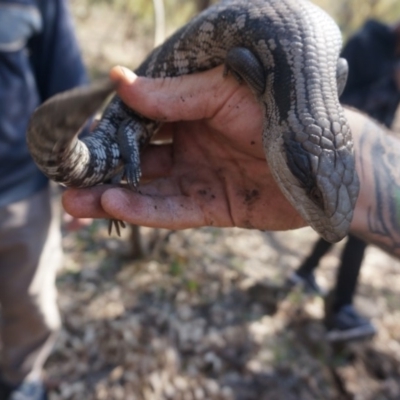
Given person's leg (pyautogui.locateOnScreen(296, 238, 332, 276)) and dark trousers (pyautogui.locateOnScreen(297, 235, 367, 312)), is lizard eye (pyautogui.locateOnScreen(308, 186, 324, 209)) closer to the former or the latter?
dark trousers (pyautogui.locateOnScreen(297, 235, 367, 312))

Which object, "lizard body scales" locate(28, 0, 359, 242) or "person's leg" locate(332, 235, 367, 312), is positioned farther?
"person's leg" locate(332, 235, 367, 312)

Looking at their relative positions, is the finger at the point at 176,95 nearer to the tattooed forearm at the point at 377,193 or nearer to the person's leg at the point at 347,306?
the tattooed forearm at the point at 377,193

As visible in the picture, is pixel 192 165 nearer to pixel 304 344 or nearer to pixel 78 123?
pixel 78 123

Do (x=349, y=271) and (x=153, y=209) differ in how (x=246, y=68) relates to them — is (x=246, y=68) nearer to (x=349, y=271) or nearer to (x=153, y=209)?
(x=153, y=209)

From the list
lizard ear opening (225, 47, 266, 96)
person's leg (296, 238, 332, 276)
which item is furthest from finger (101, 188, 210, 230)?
person's leg (296, 238, 332, 276)

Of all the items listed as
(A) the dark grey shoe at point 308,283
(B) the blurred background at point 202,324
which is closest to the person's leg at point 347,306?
(B) the blurred background at point 202,324

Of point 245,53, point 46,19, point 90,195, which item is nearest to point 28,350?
point 90,195

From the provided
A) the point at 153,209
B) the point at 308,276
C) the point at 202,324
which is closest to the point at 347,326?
the point at 308,276
